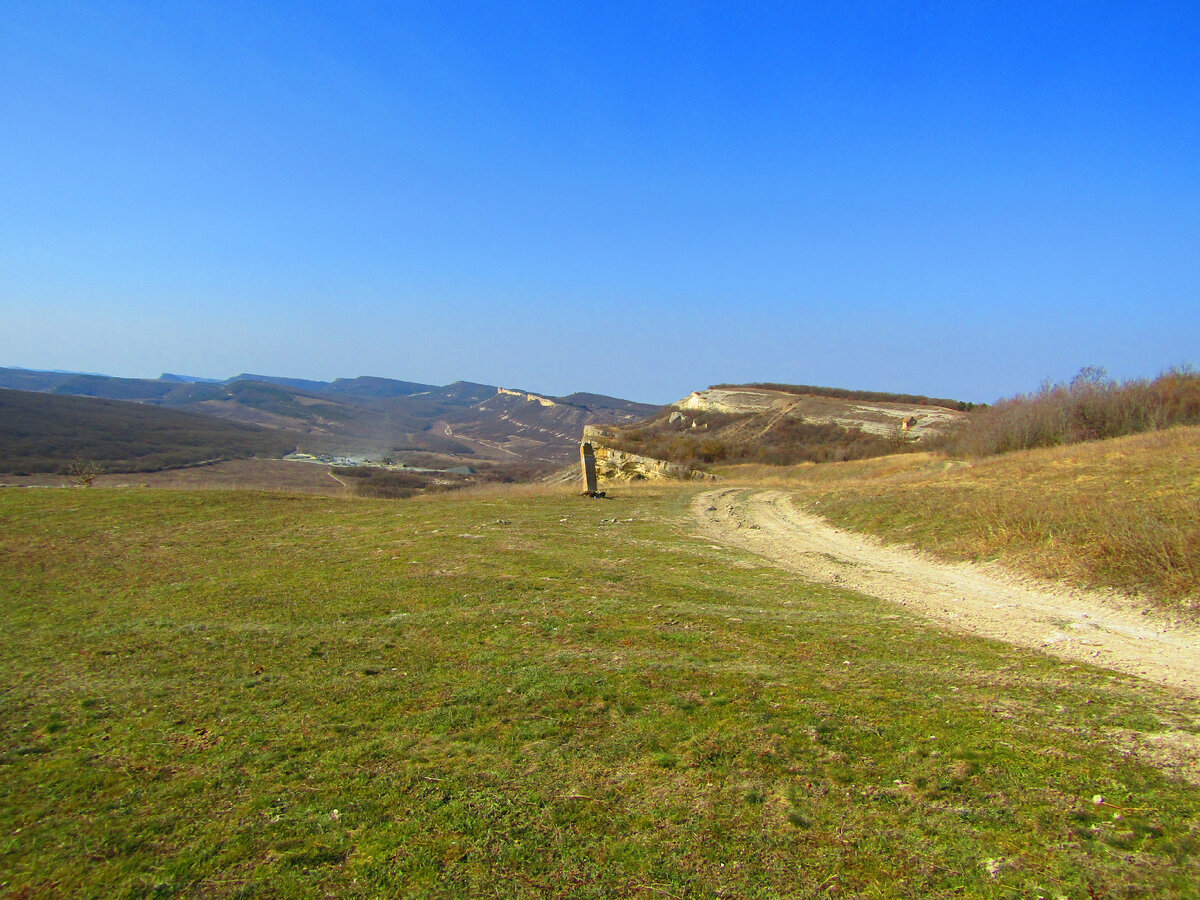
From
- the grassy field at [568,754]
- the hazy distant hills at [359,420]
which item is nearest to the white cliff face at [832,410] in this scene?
the hazy distant hills at [359,420]

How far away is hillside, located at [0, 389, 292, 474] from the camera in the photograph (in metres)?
57.7

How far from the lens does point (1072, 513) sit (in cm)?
1253

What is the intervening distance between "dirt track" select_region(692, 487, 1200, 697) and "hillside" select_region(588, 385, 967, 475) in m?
34.4

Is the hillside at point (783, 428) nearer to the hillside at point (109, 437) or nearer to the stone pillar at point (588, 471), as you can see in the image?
the stone pillar at point (588, 471)

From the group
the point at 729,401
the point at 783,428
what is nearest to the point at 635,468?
the point at 783,428

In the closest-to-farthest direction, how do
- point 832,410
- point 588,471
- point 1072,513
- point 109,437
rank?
point 1072,513, point 588,471, point 832,410, point 109,437

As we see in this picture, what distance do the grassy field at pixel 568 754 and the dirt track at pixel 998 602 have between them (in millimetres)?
803

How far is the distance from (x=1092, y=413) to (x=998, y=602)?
29032mm

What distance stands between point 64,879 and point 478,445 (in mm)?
131464

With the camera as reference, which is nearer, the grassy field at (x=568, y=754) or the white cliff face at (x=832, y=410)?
the grassy field at (x=568, y=754)

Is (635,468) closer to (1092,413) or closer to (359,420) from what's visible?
(1092,413)

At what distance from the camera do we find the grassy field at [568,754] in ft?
11.2

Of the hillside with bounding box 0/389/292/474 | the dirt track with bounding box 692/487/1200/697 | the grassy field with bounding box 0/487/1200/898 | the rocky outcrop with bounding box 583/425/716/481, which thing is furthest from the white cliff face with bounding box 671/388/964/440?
the grassy field with bounding box 0/487/1200/898

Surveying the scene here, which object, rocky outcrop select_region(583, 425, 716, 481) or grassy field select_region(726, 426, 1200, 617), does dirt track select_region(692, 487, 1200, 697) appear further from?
rocky outcrop select_region(583, 425, 716, 481)
